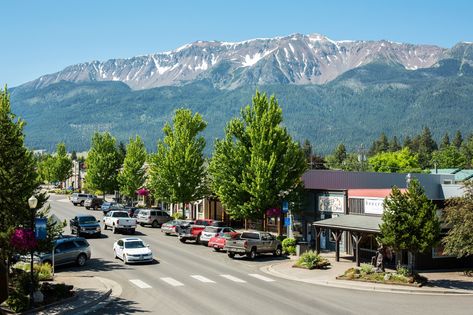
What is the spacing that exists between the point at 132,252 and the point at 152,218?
23.5m

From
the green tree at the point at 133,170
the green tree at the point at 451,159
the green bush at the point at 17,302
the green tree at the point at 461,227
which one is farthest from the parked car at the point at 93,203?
the green tree at the point at 451,159

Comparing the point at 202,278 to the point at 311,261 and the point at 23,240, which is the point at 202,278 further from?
the point at 23,240

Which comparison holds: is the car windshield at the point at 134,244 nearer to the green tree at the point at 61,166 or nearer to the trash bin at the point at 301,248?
the trash bin at the point at 301,248

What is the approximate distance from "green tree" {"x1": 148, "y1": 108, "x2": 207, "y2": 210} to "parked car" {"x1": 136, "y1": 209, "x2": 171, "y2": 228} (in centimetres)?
190

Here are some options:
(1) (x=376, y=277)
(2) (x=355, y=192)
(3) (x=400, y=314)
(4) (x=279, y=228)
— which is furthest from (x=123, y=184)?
(3) (x=400, y=314)

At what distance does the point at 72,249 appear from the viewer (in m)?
33.8

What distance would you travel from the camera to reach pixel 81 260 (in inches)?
1351

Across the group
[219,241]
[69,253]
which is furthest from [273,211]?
[69,253]

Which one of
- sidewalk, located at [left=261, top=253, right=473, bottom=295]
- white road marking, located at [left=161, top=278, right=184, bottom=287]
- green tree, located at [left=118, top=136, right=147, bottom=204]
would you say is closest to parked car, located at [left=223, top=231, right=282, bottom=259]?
sidewalk, located at [left=261, top=253, right=473, bottom=295]

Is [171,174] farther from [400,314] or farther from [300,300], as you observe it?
[400,314]

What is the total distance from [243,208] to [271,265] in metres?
8.20

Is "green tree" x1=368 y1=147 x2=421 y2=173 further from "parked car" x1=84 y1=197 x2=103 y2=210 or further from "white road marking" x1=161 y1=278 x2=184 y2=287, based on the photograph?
"white road marking" x1=161 y1=278 x2=184 y2=287

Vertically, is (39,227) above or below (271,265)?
above

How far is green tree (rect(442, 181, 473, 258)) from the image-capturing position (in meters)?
30.8
